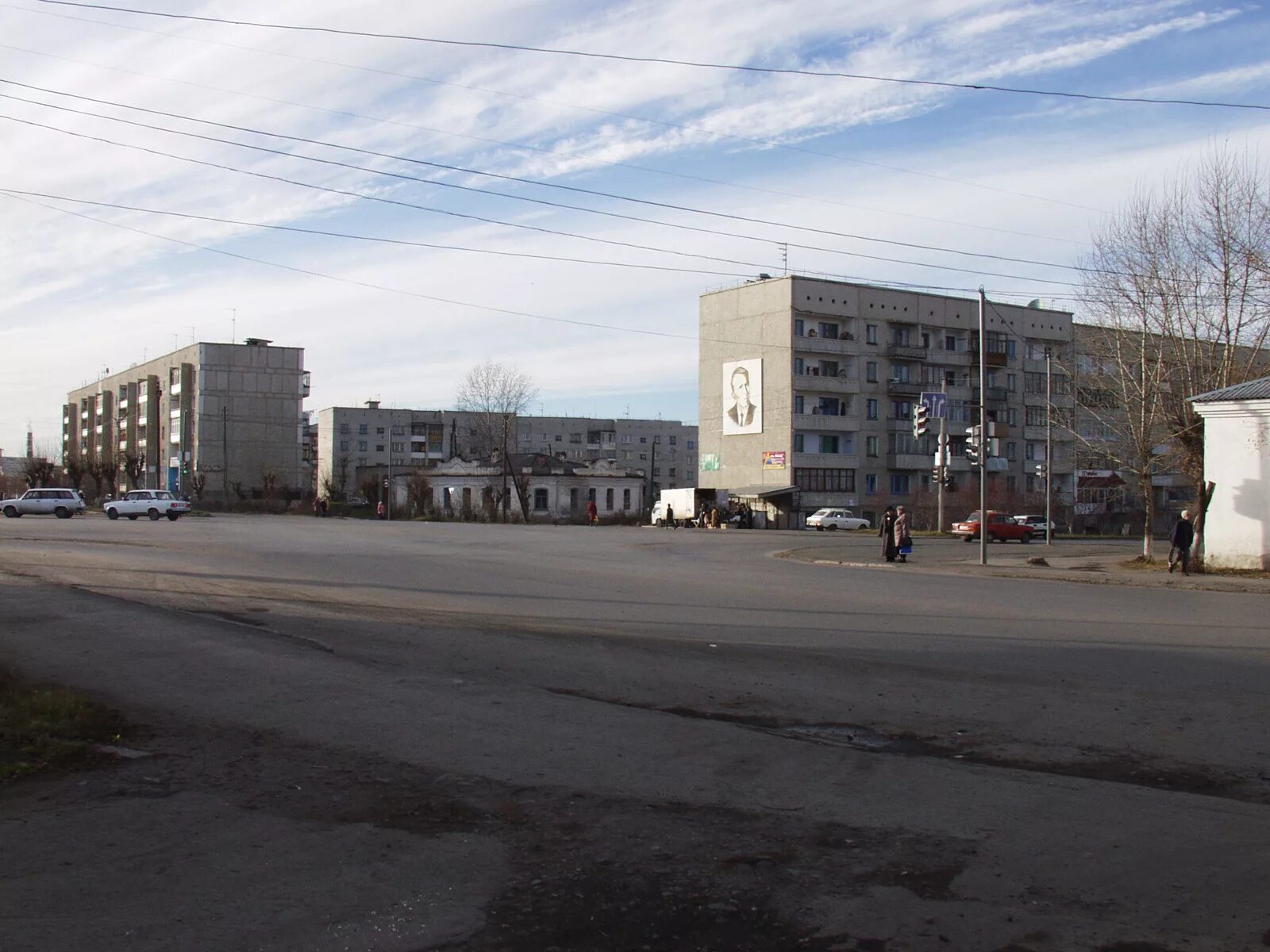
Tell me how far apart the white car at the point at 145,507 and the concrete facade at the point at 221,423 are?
38.0 metres

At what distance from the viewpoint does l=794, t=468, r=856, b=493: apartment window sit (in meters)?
81.8

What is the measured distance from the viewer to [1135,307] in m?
32.6

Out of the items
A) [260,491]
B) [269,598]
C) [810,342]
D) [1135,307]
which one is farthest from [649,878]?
[260,491]

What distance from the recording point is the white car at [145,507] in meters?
58.7

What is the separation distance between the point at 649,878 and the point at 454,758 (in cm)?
268

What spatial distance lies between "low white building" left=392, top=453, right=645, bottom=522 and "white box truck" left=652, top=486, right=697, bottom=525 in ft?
45.4

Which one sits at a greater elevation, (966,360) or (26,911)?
(966,360)

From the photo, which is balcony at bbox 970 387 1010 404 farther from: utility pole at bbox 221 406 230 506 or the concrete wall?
utility pole at bbox 221 406 230 506

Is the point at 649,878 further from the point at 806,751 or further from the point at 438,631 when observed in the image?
the point at 438,631

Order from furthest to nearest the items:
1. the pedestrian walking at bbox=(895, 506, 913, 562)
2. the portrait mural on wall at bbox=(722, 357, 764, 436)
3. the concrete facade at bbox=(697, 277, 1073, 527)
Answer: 1. the portrait mural on wall at bbox=(722, 357, 764, 436)
2. the concrete facade at bbox=(697, 277, 1073, 527)
3. the pedestrian walking at bbox=(895, 506, 913, 562)

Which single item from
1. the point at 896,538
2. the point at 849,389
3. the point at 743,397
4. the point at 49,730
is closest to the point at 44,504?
the point at 743,397

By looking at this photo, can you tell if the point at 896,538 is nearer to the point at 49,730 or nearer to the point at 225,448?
the point at 49,730

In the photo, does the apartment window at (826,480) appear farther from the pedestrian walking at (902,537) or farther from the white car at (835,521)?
the pedestrian walking at (902,537)

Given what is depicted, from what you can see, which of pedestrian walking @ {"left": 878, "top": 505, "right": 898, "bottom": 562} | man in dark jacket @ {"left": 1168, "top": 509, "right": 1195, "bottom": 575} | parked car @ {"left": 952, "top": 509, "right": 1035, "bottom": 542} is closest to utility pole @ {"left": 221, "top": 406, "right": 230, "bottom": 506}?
parked car @ {"left": 952, "top": 509, "right": 1035, "bottom": 542}
